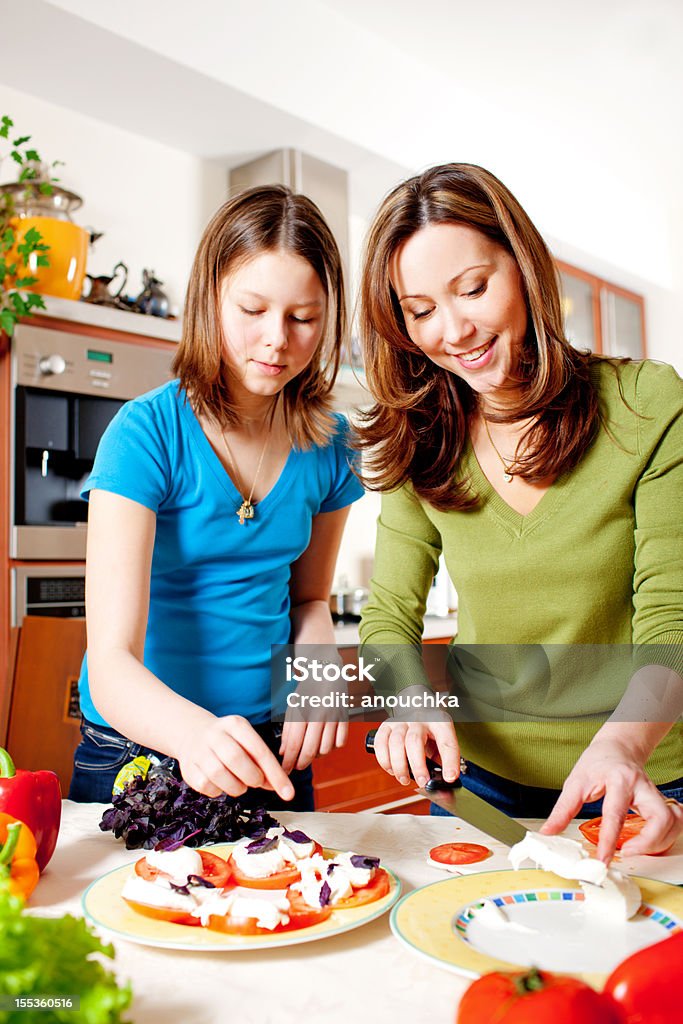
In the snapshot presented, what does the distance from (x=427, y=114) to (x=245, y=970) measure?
3752 millimetres

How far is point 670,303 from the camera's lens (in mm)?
5660

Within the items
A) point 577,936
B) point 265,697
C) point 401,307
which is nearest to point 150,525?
point 265,697

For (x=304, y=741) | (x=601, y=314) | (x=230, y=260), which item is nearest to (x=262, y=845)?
(x=304, y=741)

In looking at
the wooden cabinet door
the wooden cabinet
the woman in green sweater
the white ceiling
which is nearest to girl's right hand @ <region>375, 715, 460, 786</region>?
the woman in green sweater

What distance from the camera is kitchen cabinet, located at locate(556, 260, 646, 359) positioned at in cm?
507

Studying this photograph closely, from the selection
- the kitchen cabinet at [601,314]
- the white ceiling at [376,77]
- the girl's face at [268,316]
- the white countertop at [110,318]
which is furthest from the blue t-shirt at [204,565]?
the kitchen cabinet at [601,314]

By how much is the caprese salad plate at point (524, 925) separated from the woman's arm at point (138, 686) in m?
0.18

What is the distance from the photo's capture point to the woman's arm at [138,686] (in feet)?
2.85

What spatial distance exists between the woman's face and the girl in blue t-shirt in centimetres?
19

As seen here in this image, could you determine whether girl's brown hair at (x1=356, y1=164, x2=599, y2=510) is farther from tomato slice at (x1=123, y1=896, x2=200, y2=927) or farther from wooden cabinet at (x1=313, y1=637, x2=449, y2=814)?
wooden cabinet at (x1=313, y1=637, x2=449, y2=814)

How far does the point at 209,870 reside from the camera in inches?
30.7

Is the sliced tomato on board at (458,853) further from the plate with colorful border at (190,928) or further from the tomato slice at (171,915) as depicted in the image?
the tomato slice at (171,915)

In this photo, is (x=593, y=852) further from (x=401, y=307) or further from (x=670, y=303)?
(x=670, y=303)

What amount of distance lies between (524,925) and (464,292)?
2.33 ft
